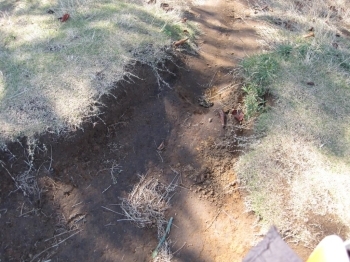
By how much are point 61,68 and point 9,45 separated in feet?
3.04

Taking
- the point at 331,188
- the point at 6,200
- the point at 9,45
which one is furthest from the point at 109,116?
the point at 331,188

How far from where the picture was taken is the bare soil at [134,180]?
3465mm

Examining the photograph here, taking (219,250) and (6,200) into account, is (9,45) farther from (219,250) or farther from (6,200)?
(219,250)

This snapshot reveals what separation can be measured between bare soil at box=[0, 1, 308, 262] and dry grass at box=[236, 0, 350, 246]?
0.83 feet

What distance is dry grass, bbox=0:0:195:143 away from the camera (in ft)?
13.3

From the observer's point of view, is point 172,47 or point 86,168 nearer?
point 86,168

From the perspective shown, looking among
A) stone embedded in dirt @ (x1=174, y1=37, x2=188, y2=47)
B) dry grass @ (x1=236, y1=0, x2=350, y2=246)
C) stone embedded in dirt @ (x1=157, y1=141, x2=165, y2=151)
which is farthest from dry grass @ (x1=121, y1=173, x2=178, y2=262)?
stone embedded in dirt @ (x1=174, y1=37, x2=188, y2=47)

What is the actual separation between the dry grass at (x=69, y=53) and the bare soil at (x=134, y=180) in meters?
0.21

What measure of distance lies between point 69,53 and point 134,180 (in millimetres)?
1930

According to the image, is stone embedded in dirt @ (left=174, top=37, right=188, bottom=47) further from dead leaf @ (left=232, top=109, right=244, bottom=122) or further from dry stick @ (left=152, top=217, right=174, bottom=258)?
dry stick @ (left=152, top=217, right=174, bottom=258)

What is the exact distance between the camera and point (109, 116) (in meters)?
4.18

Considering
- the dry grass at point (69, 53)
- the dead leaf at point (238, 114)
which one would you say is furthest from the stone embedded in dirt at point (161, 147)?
the dead leaf at point (238, 114)

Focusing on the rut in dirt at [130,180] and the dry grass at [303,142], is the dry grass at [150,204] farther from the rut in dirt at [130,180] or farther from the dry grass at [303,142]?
the dry grass at [303,142]

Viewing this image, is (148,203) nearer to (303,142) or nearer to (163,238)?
(163,238)
